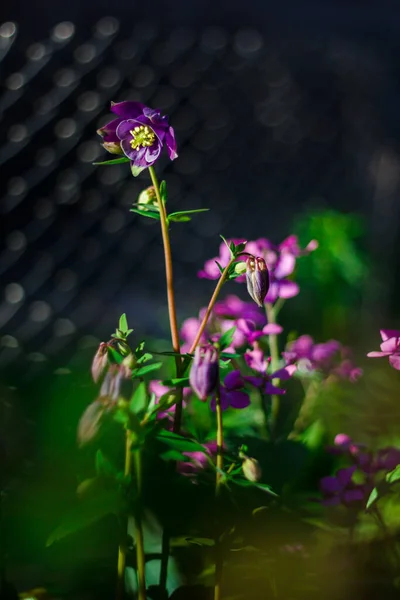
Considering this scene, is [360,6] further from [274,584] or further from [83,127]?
[274,584]

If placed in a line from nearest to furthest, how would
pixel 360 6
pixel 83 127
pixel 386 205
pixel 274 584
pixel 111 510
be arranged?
pixel 111 510, pixel 274 584, pixel 386 205, pixel 83 127, pixel 360 6

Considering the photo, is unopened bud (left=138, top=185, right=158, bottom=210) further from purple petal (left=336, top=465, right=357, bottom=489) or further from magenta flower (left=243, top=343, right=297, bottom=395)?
purple petal (left=336, top=465, right=357, bottom=489)

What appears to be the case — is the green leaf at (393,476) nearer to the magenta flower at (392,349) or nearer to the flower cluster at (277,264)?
the magenta flower at (392,349)

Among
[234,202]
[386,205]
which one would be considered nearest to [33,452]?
[386,205]

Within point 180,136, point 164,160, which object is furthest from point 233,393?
point 180,136

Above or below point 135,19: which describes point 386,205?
below

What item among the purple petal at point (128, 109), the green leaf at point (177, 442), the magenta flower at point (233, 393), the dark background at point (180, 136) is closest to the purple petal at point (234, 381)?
the magenta flower at point (233, 393)
